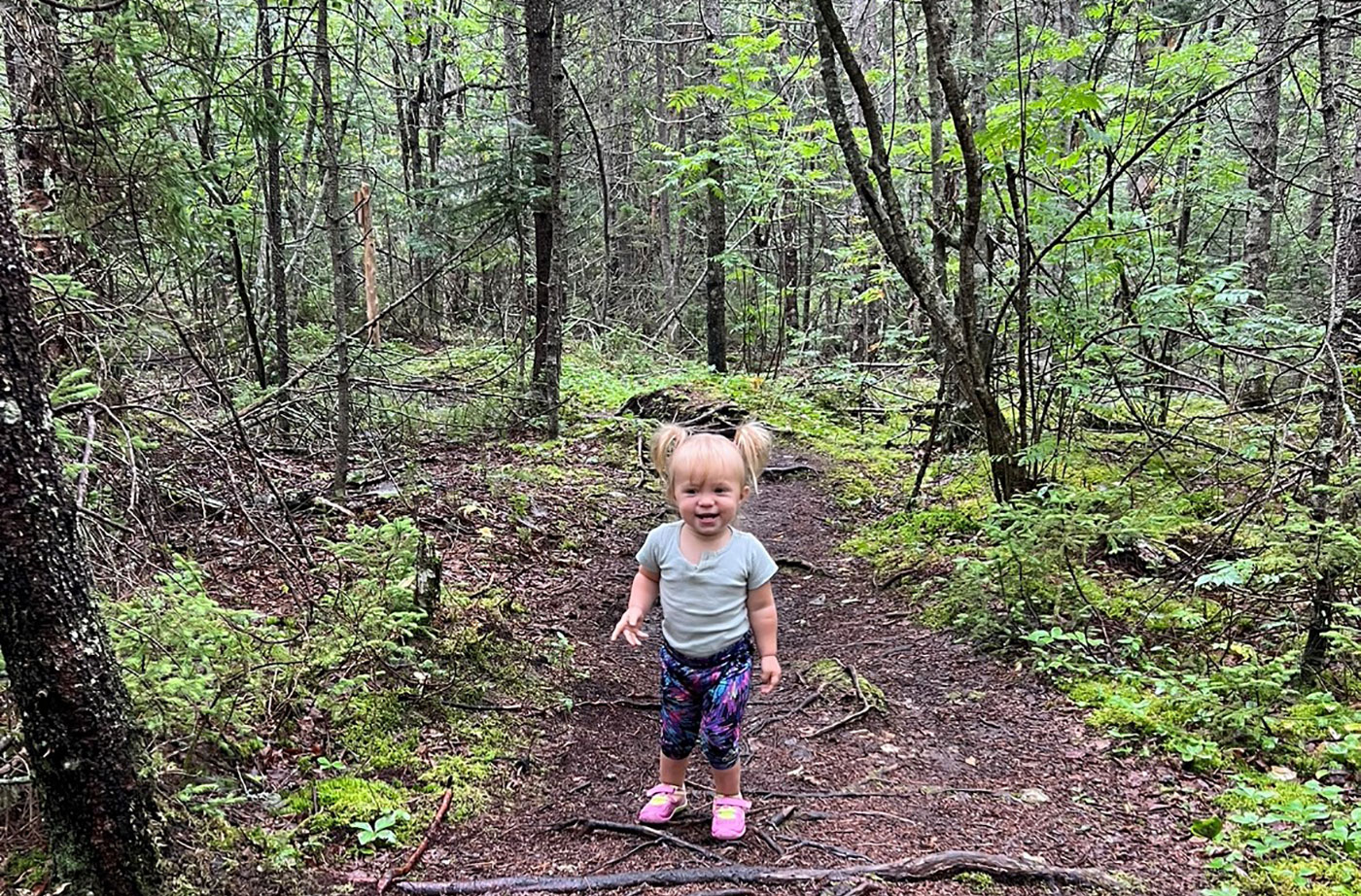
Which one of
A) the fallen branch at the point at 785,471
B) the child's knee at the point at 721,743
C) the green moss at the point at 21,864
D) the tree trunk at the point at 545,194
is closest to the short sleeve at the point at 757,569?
the child's knee at the point at 721,743

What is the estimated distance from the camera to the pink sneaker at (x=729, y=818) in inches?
129

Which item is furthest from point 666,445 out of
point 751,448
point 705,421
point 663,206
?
point 663,206

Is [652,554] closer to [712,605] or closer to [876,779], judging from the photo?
[712,605]

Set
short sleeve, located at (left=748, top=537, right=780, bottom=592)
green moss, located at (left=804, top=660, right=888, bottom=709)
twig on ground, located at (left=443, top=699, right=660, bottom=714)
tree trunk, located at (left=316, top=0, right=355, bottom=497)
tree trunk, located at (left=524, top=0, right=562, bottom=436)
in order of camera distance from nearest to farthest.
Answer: short sleeve, located at (left=748, top=537, right=780, bottom=592) < twig on ground, located at (left=443, top=699, right=660, bottom=714) < green moss, located at (left=804, top=660, right=888, bottom=709) < tree trunk, located at (left=316, top=0, right=355, bottom=497) < tree trunk, located at (left=524, top=0, right=562, bottom=436)

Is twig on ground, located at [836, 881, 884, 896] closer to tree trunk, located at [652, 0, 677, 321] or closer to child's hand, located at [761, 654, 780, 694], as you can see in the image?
child's hand, located at [761, 654, 780, 694]

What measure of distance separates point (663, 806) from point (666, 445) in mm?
1537

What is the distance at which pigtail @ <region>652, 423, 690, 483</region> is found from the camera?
345cm

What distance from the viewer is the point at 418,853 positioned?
3.19 metres

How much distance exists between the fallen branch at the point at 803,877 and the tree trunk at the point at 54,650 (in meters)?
1.07

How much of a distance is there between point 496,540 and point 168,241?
3.32 metres

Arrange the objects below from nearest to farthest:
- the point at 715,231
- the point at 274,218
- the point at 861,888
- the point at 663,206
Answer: the point at 861,888, the point at 274,218, the point at 715,231, the point at 663,206

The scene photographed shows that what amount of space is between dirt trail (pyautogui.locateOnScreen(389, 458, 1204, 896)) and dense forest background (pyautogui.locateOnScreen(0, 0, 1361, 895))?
0.27 metres

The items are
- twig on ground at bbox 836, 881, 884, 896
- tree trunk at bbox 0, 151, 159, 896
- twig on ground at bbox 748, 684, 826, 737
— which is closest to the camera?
tree trunk at bbox 0, 151, 159, 896

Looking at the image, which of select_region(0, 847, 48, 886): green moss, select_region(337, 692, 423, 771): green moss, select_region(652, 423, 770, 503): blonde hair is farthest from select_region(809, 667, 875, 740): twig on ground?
select_region(0, 847, 48, 886): green moss
